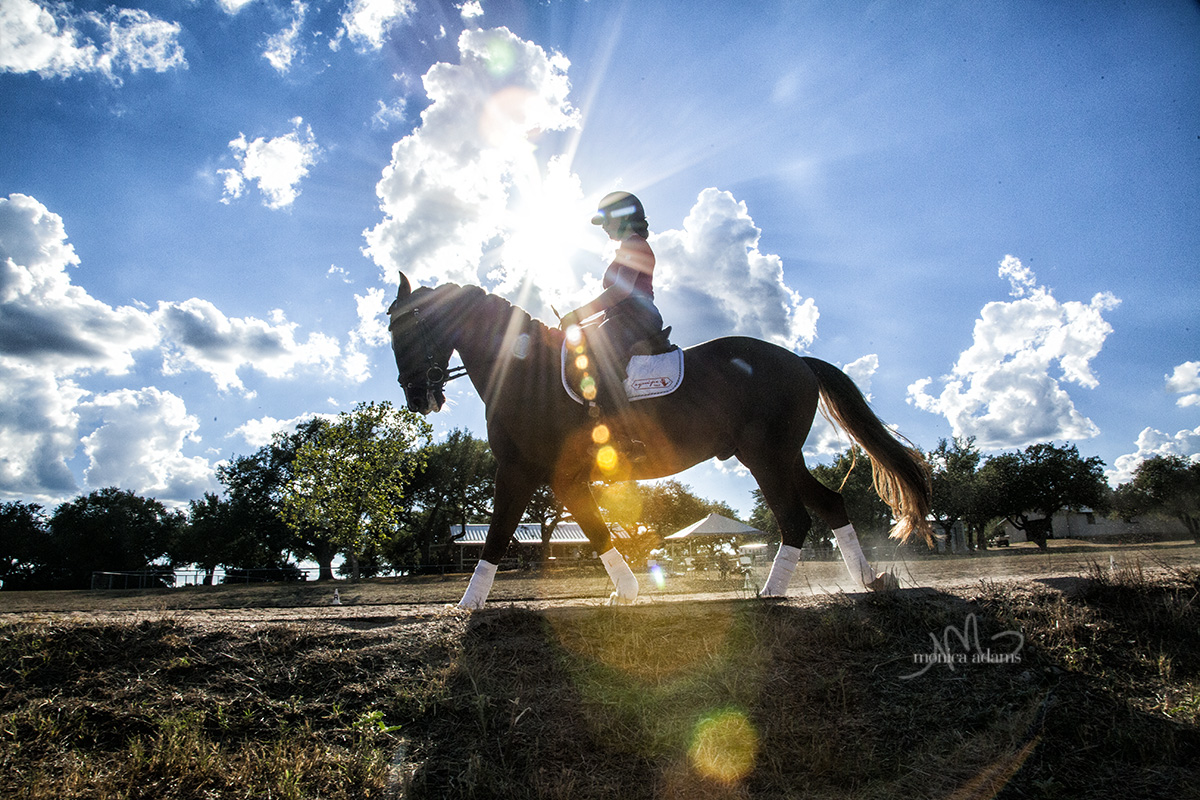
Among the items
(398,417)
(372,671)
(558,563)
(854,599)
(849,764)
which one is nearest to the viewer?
→ (849,764)

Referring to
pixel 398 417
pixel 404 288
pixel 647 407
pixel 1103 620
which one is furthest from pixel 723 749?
pixel 398 417

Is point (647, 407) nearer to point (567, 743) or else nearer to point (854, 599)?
point (854, 599)

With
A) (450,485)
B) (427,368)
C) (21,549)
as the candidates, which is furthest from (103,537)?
(427,368)

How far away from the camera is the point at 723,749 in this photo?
294cm

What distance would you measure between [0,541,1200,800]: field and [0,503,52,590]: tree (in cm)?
6954

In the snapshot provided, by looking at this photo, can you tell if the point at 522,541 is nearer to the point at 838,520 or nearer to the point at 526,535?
the point at 526,535

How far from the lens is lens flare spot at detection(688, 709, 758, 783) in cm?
281

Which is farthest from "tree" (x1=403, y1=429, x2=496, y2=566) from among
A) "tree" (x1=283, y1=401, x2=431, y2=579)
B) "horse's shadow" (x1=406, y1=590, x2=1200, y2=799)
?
"horse's shadow" (x1=406, y1=590, x2=1200, y2=799)

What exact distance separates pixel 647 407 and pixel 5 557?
73.3 m

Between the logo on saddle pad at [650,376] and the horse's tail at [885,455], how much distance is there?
1.69 meters

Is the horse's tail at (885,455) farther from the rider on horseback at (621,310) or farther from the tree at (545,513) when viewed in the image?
the tree at (545,513)

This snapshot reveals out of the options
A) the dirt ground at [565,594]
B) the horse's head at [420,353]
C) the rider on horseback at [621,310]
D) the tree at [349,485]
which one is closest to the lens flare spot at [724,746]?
the dirt ground at [565,594]

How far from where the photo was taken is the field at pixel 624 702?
9.00 feet

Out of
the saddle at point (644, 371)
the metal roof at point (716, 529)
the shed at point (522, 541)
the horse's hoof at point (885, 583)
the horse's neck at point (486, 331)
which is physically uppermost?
the horse's neck at point (486, 331)
